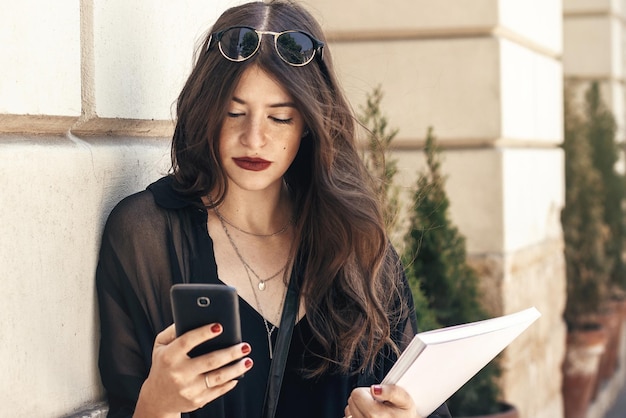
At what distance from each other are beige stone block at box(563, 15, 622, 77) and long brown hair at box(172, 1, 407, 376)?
812 centimetres

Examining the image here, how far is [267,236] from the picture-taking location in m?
2.93

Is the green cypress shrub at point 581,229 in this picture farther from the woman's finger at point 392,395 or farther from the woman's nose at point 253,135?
the woman's finger at point 392,395

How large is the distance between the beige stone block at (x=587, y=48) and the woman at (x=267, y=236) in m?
8.13

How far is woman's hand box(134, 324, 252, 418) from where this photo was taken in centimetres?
203

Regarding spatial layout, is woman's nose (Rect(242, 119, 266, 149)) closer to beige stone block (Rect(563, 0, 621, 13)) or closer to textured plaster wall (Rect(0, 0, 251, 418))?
textured plaster wall (Rect(0, 0, 251, 418))

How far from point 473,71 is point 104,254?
394 centimetres

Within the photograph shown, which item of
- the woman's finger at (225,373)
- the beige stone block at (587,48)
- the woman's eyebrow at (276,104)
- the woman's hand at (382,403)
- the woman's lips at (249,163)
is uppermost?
the beige stone block at (587,48)

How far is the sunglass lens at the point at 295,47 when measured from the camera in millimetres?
2695

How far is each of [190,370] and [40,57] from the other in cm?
70

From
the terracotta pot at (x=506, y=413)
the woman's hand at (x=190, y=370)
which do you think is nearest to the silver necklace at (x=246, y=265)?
the woman's hand at (x=190, y=370)

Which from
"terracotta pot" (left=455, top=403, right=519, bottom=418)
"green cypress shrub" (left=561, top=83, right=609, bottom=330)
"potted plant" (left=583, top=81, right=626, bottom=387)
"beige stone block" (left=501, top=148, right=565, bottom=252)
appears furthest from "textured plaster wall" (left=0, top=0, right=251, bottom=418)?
"potted plant" (left=583, top=81, right=626, bottom=387)

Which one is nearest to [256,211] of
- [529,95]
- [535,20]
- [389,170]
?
[389,170]

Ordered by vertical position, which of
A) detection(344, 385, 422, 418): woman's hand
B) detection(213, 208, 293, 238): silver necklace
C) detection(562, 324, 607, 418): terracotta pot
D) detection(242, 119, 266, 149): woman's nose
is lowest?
detection(562, 324, 607, 418): terracotta pot

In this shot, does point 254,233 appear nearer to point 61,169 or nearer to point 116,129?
point 116,129
